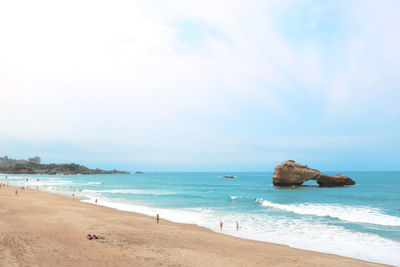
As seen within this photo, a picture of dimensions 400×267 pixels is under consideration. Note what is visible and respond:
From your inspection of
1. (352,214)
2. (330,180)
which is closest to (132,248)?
(352,214)

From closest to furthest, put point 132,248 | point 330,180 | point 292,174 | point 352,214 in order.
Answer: point 132,248 < point 352,214 < point 292,174 < point 330,180

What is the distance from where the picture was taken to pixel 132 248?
1489 centimetres

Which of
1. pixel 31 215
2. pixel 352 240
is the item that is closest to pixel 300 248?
pixel 352 240

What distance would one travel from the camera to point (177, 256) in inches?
542

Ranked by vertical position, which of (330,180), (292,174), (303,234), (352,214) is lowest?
(303,234)

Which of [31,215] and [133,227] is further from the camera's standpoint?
[31,215]

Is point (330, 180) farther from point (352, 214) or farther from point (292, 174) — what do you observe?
point (352, 214)

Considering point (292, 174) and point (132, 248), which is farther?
point (292, 174)

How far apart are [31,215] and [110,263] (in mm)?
15254

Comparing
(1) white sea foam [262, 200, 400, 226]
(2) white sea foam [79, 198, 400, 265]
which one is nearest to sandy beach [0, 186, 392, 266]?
(2) white sea foam [79, 198, 400, 265]

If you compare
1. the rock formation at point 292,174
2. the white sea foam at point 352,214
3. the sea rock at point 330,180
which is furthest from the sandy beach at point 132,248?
the sea rock at point 330,180

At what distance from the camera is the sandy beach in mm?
12727

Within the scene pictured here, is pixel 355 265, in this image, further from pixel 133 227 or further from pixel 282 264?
pixel 133 227

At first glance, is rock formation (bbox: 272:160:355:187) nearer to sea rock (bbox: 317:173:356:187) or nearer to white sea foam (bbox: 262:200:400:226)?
sea rock (bbox: 317:173:356:187)
